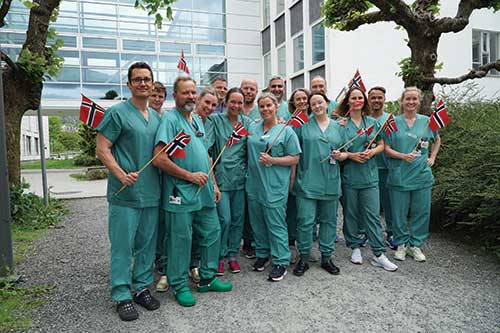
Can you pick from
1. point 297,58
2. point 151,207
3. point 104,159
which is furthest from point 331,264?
point 297,58

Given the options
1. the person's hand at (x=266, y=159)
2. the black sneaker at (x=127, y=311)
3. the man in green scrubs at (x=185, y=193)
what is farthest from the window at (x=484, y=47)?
the black sneaker at (x=127, y=311)

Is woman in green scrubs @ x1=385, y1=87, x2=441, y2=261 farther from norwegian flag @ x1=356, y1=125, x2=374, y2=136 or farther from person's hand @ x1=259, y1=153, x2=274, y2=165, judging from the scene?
→ person's hand @ x1=259, y1=153, x2=274, y2=165

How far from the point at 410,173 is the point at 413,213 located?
509 mm

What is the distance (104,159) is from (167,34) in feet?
64.0

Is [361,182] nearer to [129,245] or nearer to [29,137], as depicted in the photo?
[129,245]

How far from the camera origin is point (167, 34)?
20953mm

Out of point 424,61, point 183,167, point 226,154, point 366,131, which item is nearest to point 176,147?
point 183,167

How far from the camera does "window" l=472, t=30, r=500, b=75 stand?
1549 centimetres

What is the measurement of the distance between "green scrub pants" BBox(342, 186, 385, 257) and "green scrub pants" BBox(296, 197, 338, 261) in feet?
1.11

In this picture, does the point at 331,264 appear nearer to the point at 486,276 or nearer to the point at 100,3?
the point at 486,276

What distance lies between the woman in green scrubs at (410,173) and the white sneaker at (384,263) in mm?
360

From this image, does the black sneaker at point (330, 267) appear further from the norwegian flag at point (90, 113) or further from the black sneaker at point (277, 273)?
the norwegian flag at point (90, 113)

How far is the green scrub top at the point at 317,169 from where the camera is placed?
161 inches

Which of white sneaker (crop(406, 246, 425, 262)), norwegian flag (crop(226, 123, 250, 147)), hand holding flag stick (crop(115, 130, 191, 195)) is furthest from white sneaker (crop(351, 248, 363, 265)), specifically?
hand holding flag stick (crop(115, 130, 191, 195))
